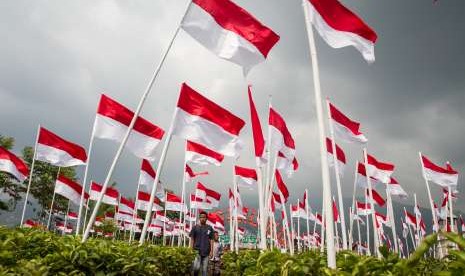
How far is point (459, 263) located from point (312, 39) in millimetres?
5230

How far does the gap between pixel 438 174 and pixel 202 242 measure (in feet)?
48.8

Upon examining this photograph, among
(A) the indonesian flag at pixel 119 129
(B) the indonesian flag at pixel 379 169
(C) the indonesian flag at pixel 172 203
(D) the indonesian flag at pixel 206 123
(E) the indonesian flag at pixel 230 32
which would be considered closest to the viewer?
(E) the indonesian flag at pixel 230 32

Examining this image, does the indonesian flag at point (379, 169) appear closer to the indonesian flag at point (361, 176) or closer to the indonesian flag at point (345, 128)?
the indonesian flag at point (361, 176)

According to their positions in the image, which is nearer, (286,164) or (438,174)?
(286,164)

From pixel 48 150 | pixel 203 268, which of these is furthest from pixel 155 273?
pixel 48 150

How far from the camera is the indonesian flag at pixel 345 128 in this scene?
42.0ft

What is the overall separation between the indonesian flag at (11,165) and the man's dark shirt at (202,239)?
12702 mm

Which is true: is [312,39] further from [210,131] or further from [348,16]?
[210,131]

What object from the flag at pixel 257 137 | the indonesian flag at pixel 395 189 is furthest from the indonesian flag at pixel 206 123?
the indonesian flag at pixel 395 189

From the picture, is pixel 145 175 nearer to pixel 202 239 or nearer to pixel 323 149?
pixel 202 239

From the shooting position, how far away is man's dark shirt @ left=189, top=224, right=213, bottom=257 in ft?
35.8

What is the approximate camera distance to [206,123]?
35.5 ft

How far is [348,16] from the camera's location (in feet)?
25.2

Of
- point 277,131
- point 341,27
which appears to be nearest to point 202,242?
point 277,131
